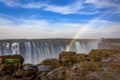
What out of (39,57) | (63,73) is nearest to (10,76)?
(63,73)

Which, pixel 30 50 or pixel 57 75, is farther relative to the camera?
pixel 30 50

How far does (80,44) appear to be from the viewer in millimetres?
72250

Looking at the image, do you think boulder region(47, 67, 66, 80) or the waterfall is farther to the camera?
the waterfall

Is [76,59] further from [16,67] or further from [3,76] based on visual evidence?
[3,76]

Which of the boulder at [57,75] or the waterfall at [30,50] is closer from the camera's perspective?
the boulder at [57,75]

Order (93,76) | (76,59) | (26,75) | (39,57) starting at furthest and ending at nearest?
(39,57) → (76,59) → (26,75) → (93,76)

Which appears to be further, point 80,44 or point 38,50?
point 80,44

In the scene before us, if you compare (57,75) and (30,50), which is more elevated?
(30,50)

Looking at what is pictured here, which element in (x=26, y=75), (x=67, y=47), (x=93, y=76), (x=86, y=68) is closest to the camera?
(x=93, y=76)

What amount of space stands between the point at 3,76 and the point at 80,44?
183ft

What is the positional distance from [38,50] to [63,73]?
4005cm

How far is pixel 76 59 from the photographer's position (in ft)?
92.9

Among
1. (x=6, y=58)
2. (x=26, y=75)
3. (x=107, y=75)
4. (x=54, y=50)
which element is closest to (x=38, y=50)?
(x=54, y=50)

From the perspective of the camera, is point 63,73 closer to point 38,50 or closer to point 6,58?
point 6,58
